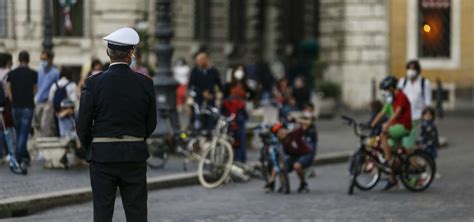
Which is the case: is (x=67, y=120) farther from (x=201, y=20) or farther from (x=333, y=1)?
(x=201, y=20)

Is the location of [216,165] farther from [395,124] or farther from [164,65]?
[164,65]

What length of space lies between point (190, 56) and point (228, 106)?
776 inches

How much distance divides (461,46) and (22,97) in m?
17.5

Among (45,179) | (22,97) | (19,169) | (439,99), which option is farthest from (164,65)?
(439,99)

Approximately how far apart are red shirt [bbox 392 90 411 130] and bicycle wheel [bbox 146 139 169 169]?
3547 mm

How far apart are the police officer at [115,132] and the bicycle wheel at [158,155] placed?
29.5ft

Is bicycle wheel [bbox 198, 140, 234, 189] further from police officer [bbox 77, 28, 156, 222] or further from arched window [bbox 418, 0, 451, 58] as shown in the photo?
arched window [bbox 418, 0, 451, 58]

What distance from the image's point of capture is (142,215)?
8734mm

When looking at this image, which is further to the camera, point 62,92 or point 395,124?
point 62,92

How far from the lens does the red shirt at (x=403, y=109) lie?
1574cm

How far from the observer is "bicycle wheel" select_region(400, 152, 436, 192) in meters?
15.5

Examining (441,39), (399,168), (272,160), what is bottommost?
(399,168)

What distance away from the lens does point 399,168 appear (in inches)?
611

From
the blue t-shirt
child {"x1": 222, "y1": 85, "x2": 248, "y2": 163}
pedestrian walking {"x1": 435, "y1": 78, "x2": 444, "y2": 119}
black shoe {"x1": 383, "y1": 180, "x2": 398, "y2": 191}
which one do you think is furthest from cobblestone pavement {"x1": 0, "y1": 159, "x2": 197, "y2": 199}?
pedestrian walking {"x1": 435, "y1": 78, "x2": 444, "y2": 119}
